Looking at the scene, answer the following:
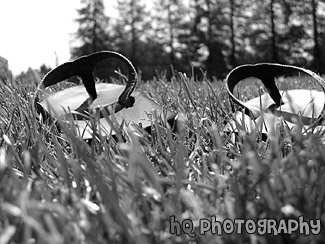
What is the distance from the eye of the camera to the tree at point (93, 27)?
78.6 ft

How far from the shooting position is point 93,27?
24.1 m

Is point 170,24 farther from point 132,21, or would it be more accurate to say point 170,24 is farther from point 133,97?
point 133,97

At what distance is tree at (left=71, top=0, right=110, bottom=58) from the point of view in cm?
2397

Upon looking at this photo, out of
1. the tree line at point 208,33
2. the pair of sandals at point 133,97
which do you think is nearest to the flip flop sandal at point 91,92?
the pair of sandals at point 133,97

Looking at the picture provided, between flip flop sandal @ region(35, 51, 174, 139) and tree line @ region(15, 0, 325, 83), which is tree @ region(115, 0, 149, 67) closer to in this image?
tree line @ region(15, 0, 325, 83)

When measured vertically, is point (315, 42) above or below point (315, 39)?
below

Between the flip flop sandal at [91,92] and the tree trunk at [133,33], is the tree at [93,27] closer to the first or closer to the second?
the tree trunk at [133,33]

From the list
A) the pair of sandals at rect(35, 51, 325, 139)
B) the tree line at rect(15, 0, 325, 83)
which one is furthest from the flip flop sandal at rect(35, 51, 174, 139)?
the tree line at rect(15, 0, 325, 83)

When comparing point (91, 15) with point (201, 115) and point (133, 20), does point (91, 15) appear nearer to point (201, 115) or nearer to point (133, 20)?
point (133, 20)

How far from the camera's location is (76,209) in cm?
Answer: 39

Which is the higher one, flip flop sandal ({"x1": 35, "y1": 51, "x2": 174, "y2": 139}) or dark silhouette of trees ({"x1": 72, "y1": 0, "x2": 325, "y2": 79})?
flip flop sandal ({"x1": 35, "y1": 51, "x2": 174, "y2": 139})

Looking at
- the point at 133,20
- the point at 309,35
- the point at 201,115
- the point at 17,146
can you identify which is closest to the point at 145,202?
the point at 17,146

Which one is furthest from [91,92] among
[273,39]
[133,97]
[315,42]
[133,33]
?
[133,33]

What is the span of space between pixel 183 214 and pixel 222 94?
0.90m
